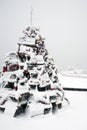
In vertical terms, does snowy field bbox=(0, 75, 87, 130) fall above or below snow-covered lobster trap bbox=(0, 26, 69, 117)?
below

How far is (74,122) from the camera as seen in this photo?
5523 mm

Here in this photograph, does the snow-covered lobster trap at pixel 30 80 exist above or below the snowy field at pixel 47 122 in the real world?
above

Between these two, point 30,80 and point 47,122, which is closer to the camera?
Answer: point 47,122

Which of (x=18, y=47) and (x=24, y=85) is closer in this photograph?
(x=24, y=85)

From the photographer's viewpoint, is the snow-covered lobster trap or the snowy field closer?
the snowy field

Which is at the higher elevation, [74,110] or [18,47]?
[18,47]

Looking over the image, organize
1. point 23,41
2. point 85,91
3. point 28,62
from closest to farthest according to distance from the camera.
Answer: point 28,62, point 23,41, point 85,91

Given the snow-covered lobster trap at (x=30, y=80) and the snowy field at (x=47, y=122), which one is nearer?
the snowy field at (x=47, y=122)

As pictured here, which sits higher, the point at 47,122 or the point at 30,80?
the point at 30,80

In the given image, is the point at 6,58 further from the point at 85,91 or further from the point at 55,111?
the point at 85,91

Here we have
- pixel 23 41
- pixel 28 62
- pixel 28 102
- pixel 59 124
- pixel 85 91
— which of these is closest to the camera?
pixel 59 124

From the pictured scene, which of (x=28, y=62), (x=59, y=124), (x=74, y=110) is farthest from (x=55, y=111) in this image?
(x=28, y=62)

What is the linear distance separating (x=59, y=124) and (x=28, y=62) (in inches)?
90.2

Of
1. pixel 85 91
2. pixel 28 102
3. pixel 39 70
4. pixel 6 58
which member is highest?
pixel 6 58
